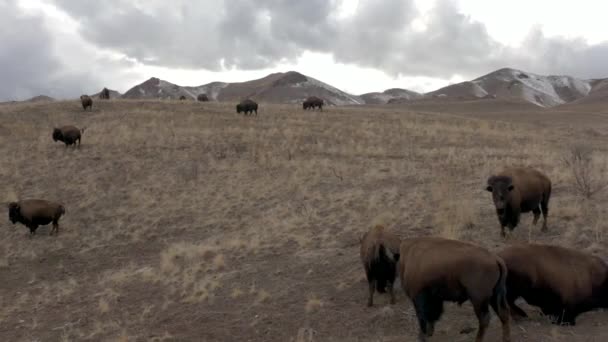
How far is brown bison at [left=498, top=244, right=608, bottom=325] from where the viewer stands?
810 centimetres

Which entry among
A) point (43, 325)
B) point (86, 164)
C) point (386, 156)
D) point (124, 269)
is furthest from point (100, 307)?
point (386, 156)

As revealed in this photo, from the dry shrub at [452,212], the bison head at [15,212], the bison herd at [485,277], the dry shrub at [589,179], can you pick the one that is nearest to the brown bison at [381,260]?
the bison herd at [485,277]

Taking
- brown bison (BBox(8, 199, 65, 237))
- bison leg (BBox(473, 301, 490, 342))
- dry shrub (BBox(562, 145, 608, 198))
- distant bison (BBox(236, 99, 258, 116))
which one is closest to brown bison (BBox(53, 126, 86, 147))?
brown bison (BBox(8, 199, 65, 237))

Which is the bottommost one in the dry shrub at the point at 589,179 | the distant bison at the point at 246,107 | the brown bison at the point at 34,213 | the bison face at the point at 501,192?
the brown bison at the point at 34,213

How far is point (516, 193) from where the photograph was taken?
12133 mm

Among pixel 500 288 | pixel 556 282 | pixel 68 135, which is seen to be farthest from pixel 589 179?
pixel 68 135

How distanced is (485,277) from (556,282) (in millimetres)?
1804

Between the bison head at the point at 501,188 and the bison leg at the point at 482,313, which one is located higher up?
the bison head at the point at 501,188

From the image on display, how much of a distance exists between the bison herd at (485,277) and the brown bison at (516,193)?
3.07 m

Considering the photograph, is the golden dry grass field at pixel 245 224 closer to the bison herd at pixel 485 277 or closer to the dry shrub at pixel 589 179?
the dry shrub at pixel 589 179

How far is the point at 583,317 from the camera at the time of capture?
8.54m

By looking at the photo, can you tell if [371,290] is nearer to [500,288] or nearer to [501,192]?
[500,288]

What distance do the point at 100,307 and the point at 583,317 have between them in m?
8.80

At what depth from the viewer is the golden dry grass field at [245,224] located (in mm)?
9977
